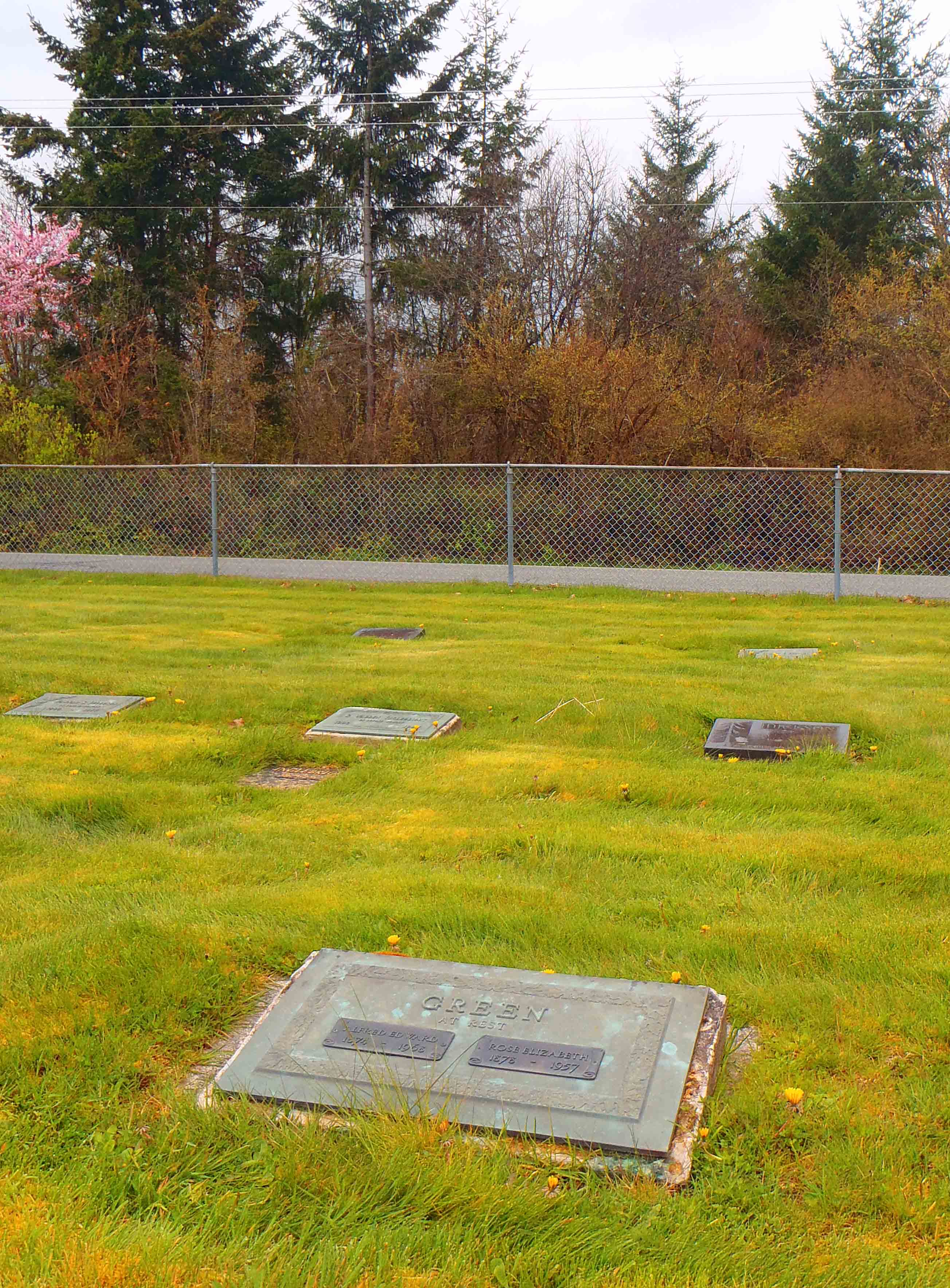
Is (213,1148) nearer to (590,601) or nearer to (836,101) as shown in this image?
(590,601)

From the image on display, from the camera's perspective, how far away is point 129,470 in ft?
49.5

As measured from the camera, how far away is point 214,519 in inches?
558

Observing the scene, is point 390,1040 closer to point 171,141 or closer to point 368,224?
point 368,224

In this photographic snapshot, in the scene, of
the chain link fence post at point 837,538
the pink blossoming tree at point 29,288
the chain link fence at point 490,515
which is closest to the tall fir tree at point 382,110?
the pink blossoming tree at point 29,288

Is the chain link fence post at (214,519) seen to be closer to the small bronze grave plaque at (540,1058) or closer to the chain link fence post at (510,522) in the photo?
the chain link fence post at (510,522)

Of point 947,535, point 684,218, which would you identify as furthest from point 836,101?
point 947,535

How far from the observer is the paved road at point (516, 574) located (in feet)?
→ 42.1

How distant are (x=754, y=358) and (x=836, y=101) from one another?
11101 mm

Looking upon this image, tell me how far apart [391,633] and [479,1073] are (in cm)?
720

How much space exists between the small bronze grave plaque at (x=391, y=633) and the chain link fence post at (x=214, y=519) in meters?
4.90

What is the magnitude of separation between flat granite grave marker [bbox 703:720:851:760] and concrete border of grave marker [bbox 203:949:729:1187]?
2803 millimetres

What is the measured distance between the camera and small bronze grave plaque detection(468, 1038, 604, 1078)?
2.62 metres

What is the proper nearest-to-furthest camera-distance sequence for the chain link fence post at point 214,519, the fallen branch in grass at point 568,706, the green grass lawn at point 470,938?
the green grass lawn at point 470,938 → the fallen branch in grass at point 568,706 → the chain link fence post at point 214,519

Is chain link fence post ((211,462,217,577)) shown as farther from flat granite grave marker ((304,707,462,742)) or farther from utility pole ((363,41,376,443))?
utility pole ((363,41,376,443))
